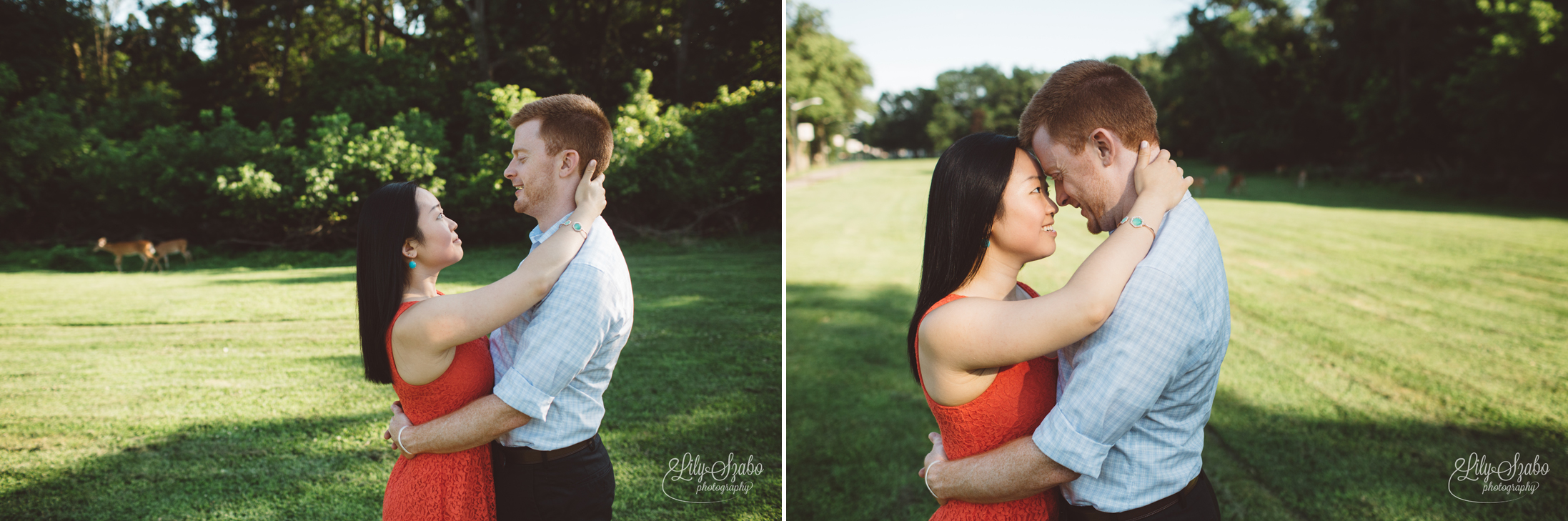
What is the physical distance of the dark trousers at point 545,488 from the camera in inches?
81.0

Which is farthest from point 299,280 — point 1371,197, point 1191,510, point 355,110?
point 1371,197

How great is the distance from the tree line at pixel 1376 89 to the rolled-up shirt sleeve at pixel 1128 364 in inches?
522

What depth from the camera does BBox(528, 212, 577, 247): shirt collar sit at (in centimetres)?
190

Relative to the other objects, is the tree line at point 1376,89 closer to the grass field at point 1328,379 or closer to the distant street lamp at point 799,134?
the distant street lamp at point 799,134

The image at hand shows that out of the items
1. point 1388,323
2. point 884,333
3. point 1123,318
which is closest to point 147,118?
point 884,333

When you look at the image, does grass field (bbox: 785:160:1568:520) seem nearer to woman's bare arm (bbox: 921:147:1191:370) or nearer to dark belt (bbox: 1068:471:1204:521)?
dark belt (bbox: 1068:471:1204:521)

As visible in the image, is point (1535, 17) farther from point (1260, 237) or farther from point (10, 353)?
point (10, 353)

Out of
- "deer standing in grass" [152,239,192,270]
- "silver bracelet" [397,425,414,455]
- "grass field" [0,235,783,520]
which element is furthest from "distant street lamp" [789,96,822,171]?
"silver bracelet" [397,425,414,455]

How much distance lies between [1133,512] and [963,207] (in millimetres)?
768

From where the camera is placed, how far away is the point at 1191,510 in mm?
1649

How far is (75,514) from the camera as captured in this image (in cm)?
383

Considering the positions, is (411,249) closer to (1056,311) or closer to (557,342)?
(557,342)

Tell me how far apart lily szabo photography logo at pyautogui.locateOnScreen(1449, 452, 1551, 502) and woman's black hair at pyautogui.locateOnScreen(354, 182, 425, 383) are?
5.21 meters

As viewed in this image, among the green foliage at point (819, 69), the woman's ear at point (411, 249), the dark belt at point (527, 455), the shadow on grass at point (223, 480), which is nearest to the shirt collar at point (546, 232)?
the woman's ear at point (411, 249)
